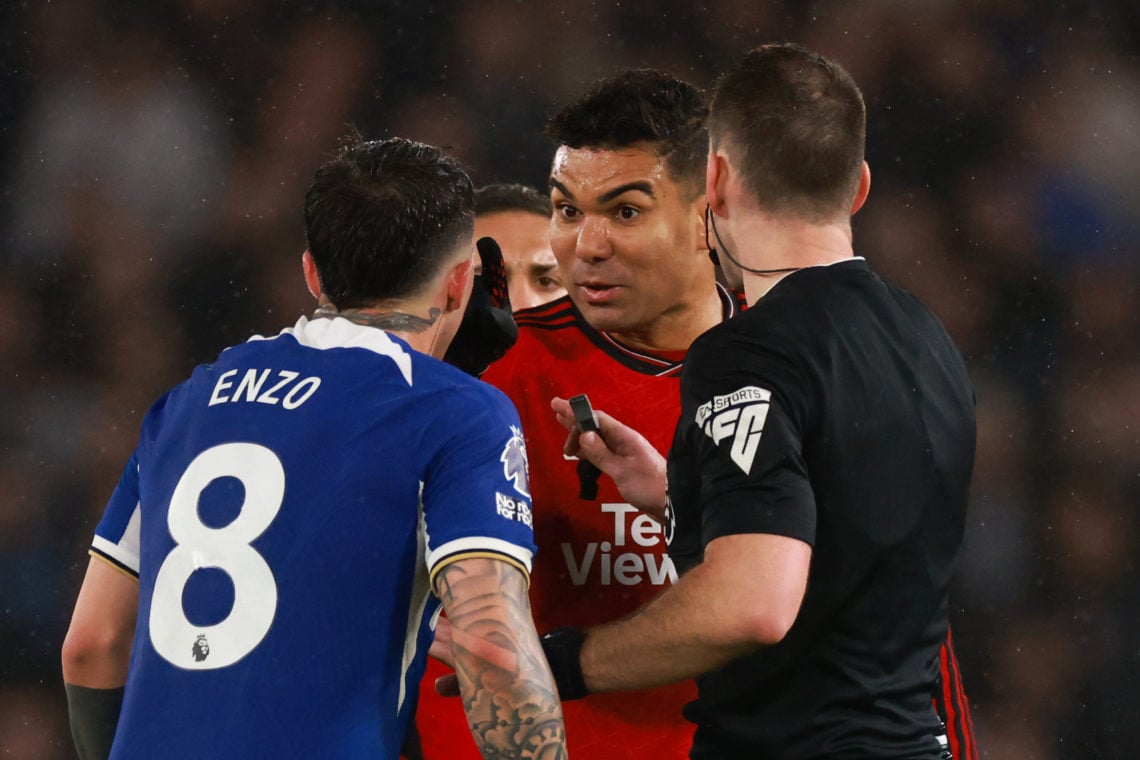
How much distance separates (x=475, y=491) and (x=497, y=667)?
0.65 ft

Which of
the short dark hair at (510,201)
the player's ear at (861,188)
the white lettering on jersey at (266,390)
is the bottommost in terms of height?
the white lettering on jersey at (266,390)

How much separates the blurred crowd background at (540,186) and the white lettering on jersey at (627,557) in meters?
2.28

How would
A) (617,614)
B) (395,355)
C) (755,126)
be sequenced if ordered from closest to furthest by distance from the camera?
(395,355)
(755,126)
(617,614)

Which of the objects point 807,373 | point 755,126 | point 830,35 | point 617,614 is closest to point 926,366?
point 807,373

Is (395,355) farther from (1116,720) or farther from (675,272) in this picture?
(1116,720)

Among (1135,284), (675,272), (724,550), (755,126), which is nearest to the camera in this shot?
(724,550)

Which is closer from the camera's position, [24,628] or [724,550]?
[724,550]

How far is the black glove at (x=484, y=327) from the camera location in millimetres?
2172

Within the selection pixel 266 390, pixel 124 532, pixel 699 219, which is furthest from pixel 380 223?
A: pixel 699 219

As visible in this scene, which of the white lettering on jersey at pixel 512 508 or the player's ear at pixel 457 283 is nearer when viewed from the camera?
the white lettering on jersey at pixel 512 508

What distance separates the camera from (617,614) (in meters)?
2.21

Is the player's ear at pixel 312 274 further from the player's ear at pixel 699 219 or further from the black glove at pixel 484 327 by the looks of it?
the player's ear at pixel 699 219

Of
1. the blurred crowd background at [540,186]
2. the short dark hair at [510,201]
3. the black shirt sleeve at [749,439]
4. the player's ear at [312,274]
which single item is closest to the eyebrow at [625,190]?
the player's ear at [312,274]

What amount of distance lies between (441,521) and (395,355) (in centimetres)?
22
